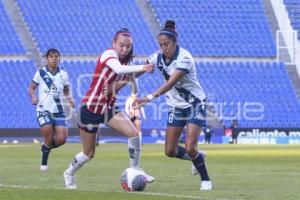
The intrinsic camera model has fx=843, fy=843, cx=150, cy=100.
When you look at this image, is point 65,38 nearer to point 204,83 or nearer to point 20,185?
point 204,83

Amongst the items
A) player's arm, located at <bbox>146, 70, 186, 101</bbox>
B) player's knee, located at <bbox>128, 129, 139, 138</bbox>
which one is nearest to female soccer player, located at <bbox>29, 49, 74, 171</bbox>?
player's knee, located at <bbox>128, 129, 139, 138</bbox>

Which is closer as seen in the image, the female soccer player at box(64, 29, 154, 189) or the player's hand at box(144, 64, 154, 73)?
the player's hand at box(144, 64, 154, 73)

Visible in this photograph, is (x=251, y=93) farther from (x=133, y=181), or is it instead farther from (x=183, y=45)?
(x=133, y=181)

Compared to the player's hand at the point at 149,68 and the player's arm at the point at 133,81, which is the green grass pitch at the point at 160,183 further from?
the player's hand at the point at 149,68

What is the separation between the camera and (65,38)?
48.0m

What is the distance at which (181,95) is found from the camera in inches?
517

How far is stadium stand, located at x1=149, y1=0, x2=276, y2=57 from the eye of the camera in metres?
49.8

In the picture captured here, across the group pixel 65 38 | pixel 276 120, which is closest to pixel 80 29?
pixel 65 38

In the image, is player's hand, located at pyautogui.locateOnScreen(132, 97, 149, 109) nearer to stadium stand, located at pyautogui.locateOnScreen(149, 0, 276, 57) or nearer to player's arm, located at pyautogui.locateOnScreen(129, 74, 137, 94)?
player's arm, located at pyautogui.locateOnScreen(129, 74, 137, 94)

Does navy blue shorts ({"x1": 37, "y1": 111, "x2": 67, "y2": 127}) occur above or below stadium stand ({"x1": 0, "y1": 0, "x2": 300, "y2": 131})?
below

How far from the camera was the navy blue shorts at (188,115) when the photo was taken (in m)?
12.9

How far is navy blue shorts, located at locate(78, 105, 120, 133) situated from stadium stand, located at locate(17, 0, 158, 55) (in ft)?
113

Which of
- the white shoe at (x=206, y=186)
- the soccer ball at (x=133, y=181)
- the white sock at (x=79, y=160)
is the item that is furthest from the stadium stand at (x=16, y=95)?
the white shoe at (x=206, y=186)

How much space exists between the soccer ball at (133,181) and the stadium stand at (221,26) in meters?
37.1
